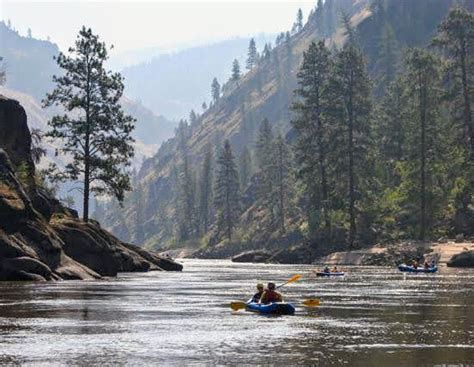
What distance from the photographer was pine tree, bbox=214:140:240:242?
16125cm

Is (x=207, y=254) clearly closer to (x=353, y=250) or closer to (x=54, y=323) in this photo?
(x=353, y=250)

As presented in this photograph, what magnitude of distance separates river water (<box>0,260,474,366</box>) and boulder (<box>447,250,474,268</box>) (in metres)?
27.2

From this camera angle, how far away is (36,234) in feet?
169

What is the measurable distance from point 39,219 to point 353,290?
69.4 ft

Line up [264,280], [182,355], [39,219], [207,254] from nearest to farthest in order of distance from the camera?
[182,355] < [39,219] < [264,280] < [207,254]

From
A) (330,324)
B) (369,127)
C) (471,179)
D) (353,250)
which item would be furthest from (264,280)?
(369,127)

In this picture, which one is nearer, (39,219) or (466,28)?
(39,219)

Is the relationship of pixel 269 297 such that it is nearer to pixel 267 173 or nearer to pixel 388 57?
pixel 267 173

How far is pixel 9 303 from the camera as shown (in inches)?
1358

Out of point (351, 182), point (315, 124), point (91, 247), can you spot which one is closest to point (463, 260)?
point (351, 182)

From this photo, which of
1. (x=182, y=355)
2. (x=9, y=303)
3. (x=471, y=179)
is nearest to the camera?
(x=182, y=355)

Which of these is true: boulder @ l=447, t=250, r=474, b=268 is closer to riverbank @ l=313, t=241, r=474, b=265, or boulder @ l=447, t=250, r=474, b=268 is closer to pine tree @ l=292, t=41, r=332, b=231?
riverbank @ l=313, t=241, r=474, b=265

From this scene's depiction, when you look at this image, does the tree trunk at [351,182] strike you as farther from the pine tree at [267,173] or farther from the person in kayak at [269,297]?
the person in kayak at [269,297]

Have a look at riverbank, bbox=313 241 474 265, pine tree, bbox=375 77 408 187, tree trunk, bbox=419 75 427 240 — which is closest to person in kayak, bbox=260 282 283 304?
riverbank, bbox=313 241 474 265
